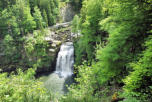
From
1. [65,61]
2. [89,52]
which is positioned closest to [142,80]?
[89,52]

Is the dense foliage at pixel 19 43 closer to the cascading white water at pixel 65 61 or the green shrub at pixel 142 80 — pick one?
the cascading white water at pixel 65 61

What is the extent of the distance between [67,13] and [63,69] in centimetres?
2415

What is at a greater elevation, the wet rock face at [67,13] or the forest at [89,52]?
the wet rock face at [67,13]

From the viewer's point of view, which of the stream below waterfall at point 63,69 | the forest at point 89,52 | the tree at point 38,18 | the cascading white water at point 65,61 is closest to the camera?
the forest at point 89,52

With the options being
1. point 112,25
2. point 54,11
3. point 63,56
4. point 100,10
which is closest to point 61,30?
point 54,11

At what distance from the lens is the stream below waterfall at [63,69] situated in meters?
19.8

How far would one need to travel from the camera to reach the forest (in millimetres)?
5367

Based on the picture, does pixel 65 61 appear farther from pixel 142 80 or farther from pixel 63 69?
pixel 142 80

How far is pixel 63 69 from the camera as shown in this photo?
75.8 feet

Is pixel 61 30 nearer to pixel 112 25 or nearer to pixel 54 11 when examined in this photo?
pixel 54 11

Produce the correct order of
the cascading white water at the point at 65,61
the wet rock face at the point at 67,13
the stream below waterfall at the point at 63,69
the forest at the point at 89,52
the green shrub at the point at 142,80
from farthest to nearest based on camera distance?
the wet rock face at the point at 67,13, the cascading white water at the point at 65,61, the stream below waterfall at the point at 63,69, the forest at the point at 89,52, the green shrub at the point at 142,80

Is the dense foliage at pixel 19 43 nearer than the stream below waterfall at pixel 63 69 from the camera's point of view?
No

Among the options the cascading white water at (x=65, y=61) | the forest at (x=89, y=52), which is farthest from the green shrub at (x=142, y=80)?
the cascading white water at (x=65, y=61)

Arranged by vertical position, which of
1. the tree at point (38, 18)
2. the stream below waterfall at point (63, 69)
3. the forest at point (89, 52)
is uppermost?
the tree at point (38, 18)
